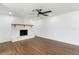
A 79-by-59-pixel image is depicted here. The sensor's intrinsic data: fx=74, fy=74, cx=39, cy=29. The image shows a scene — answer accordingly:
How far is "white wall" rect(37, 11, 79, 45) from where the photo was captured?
5.13 m

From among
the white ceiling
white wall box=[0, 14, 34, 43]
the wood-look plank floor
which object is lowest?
the wood-look plank floor

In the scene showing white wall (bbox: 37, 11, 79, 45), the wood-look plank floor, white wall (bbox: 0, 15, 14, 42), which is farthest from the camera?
white wall (bbox: 0, 15, 14, 42)

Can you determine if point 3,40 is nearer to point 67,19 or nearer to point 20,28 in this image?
point 20,28

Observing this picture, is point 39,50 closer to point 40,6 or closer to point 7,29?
point 40,6

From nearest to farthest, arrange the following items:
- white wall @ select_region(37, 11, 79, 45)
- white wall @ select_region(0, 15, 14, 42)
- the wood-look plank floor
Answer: the wood-look plank floor
white wall @ select_region(37, 11, 79, 45)
white wall @ select_region(0, 15, 14, 42)

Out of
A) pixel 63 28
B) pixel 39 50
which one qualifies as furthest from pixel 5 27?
pixel 63 28

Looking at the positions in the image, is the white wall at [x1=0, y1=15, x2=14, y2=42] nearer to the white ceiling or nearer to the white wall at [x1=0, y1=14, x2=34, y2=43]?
the white wall at [x1=0, y1=14, x2=34, y2=43]

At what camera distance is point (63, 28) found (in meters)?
5.95

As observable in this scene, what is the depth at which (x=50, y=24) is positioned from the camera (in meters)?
7.38

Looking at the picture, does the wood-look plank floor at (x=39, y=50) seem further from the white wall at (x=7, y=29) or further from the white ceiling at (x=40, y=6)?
the white ceiling at (x=40, y=6)

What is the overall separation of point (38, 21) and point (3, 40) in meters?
4.50

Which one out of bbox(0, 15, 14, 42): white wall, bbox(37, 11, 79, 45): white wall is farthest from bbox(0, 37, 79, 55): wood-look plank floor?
bbox(0, 15, 14, 42): white wall

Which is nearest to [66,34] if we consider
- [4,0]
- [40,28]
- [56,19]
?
[56,19]

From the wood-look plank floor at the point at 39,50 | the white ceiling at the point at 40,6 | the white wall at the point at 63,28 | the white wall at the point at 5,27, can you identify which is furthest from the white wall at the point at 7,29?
the white wall at the point at 63,28
